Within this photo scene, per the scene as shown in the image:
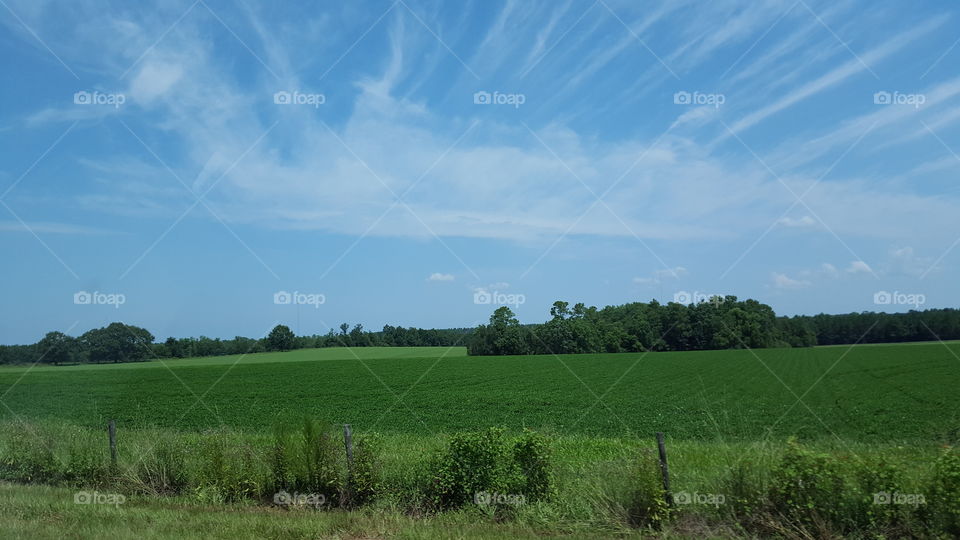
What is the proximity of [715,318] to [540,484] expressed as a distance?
78.0 m

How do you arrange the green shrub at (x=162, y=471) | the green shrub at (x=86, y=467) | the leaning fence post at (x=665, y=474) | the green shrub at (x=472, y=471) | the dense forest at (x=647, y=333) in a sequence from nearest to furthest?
the leaning fence post at (x=665, y=474) < the green shrub at (x=472, y=471) < the green shrub at (x=162, y=471) < the green shrub at (x=86, y=467) < the dense forest at (x=647, y=333)

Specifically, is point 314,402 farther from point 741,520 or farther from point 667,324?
point 667,324

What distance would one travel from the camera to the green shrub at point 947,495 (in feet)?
20.6

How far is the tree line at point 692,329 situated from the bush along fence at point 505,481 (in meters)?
71.9

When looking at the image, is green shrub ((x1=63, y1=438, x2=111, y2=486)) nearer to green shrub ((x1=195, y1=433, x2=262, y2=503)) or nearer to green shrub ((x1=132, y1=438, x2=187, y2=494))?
green shrub ((x1=132, y1=438, x2=187, y2=494))

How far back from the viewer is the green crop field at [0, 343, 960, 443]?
2356 centimetres

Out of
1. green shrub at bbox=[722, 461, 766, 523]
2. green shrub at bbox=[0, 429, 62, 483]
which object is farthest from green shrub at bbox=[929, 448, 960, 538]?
green shrub at bbox=[0, 429, 62, 483]

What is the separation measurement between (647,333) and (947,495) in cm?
8506

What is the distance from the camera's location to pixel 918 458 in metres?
7.55

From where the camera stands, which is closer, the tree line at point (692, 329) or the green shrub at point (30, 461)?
the green shrub at point (30, 461)

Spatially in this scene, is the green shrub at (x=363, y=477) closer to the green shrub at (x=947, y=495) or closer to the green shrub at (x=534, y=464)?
the green shrub at (x=534, y=464)

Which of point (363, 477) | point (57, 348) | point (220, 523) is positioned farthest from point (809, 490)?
point (57, 348)

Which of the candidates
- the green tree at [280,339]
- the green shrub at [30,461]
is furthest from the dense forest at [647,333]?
the green shrub at [30,461]

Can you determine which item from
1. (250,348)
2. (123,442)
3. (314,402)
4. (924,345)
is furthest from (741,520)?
(250,348)
